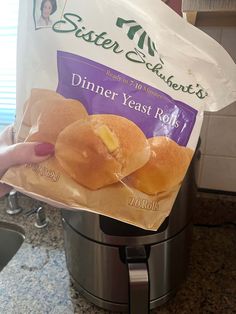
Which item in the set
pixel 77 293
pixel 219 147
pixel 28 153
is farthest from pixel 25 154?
pixel 219 147

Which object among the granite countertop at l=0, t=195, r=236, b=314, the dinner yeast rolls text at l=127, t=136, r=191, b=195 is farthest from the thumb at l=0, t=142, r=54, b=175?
the granite countertop at l=0, t=195, r=236, b=314

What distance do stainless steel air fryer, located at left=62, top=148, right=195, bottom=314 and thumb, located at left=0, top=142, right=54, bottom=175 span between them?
0.13 m

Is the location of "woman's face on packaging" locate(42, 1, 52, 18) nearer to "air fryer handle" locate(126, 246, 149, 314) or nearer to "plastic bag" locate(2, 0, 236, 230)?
"plastic bag" locate(2, 0, 236, 230)

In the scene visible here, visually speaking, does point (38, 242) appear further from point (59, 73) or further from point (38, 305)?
point (59, 73)

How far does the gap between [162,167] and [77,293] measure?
0.36 metres

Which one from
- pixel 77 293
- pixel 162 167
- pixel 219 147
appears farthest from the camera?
pixel 219 147

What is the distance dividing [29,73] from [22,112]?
0.05 meters

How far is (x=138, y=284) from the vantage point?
1.16ft

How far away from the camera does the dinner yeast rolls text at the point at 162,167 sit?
296mm

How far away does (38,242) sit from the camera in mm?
648

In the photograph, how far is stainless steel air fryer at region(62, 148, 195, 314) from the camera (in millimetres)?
374

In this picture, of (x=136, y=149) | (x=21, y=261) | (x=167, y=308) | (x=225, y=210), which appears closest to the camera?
(x=136, y=149)

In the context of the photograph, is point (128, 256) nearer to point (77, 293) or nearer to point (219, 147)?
point (77, 293)

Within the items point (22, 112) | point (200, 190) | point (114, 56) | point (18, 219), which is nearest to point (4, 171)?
point (22, 112)
